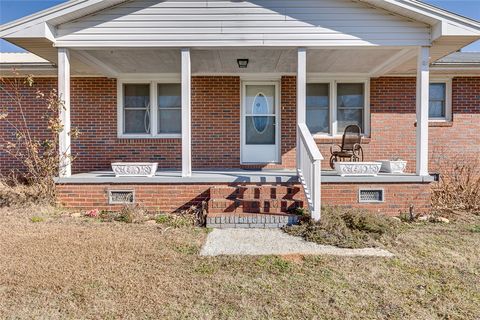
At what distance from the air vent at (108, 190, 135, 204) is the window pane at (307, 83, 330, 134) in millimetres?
4787

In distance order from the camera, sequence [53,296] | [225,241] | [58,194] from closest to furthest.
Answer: [53,296] < [225,241] < [58,194]

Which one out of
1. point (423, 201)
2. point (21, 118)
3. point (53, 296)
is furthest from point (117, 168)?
point (423, 201)

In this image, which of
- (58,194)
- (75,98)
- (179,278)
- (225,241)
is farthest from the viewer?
(75,98)

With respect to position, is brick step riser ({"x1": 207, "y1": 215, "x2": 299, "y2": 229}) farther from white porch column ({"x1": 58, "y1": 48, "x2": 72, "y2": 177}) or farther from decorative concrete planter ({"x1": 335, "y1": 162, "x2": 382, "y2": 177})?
white porch column ({"x1": 58, "y1": 48, "x2": 72, "y2": 177})

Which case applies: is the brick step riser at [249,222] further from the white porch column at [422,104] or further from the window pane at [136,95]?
the window pane at [136,95]

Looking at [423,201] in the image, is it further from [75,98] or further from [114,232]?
[75,98]

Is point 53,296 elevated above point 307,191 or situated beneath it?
situated beneath

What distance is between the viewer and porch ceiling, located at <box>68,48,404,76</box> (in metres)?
6.26

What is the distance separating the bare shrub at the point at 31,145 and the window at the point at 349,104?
6.13 m

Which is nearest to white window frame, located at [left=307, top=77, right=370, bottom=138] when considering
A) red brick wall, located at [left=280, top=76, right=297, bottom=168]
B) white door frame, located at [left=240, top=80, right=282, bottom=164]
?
red brick wall, located at [left=280, top=76, right=297, bottom=168]

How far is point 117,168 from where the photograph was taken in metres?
5.91

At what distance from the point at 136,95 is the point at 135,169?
→ 3213mm

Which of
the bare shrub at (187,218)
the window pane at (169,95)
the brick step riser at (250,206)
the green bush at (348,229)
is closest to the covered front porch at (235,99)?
the window pane at (169,95)

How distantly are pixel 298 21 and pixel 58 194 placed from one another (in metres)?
5.22
